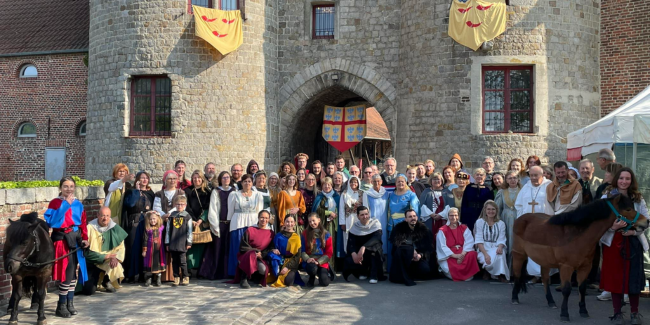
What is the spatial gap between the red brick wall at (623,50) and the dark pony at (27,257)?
1380cm

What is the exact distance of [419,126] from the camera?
15.9 meters

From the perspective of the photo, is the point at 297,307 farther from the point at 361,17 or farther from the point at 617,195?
the point at 361,17

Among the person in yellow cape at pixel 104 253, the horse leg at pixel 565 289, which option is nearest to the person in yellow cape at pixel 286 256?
the person in yellow cape at pixel 104 253

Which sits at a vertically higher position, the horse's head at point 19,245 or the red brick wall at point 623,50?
the red brick wall at point 623,50

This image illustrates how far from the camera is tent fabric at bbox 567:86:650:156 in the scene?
8516 mm

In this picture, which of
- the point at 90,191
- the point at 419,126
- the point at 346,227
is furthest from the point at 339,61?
the point at 90,191

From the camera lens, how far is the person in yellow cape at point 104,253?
8.44 meters

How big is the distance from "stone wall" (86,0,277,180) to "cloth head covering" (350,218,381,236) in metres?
7.29

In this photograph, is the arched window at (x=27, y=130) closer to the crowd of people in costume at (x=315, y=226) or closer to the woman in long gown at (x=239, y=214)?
the crowd of people in costume at (x=315, y=226)

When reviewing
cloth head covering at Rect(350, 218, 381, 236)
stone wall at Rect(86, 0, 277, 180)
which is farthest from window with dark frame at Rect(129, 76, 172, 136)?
cloth head covering at Rect(350, 218, 381, 236)

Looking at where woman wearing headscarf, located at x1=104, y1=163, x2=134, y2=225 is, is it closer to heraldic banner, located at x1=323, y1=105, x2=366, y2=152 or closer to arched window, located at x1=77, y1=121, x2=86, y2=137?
heraldic banner, located at x1=323, y1=105, x2=366, y2=152

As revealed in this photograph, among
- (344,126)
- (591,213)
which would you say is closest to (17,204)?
(591,213)

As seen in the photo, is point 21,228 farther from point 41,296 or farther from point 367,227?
point 367,227

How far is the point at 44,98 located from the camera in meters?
21.9
